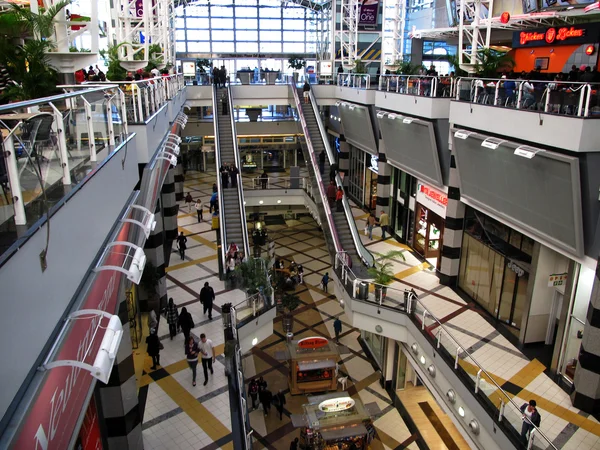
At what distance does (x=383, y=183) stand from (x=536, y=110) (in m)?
11.8

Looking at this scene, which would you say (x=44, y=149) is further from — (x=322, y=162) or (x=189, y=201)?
(x=189, y=201)

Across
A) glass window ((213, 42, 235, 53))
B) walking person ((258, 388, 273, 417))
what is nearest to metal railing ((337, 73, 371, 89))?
walking person ((258, 388, 273, 417))

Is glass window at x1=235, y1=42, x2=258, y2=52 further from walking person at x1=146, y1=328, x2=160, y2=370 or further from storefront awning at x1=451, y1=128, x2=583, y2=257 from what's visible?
walking person at x1=146, y1=328, x2=160, y2=370

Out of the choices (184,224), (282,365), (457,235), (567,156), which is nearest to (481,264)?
(457,235)

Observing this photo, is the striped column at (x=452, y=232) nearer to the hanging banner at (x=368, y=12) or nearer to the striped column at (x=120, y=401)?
the striped column at (x=120, y=401)

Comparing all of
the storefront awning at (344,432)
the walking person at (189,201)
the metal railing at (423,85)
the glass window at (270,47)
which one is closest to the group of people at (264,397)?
the storefront awning at (344,432)

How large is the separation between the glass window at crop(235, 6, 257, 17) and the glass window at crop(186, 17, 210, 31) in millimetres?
2707

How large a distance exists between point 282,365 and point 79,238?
1328 cm

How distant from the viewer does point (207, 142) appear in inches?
1516

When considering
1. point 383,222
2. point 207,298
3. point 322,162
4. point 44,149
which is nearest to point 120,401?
point 207,298

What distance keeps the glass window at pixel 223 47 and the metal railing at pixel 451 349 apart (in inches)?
1255

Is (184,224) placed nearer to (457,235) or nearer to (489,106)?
(457,235)

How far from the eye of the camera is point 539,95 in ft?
33.4

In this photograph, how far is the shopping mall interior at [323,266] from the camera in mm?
3684
